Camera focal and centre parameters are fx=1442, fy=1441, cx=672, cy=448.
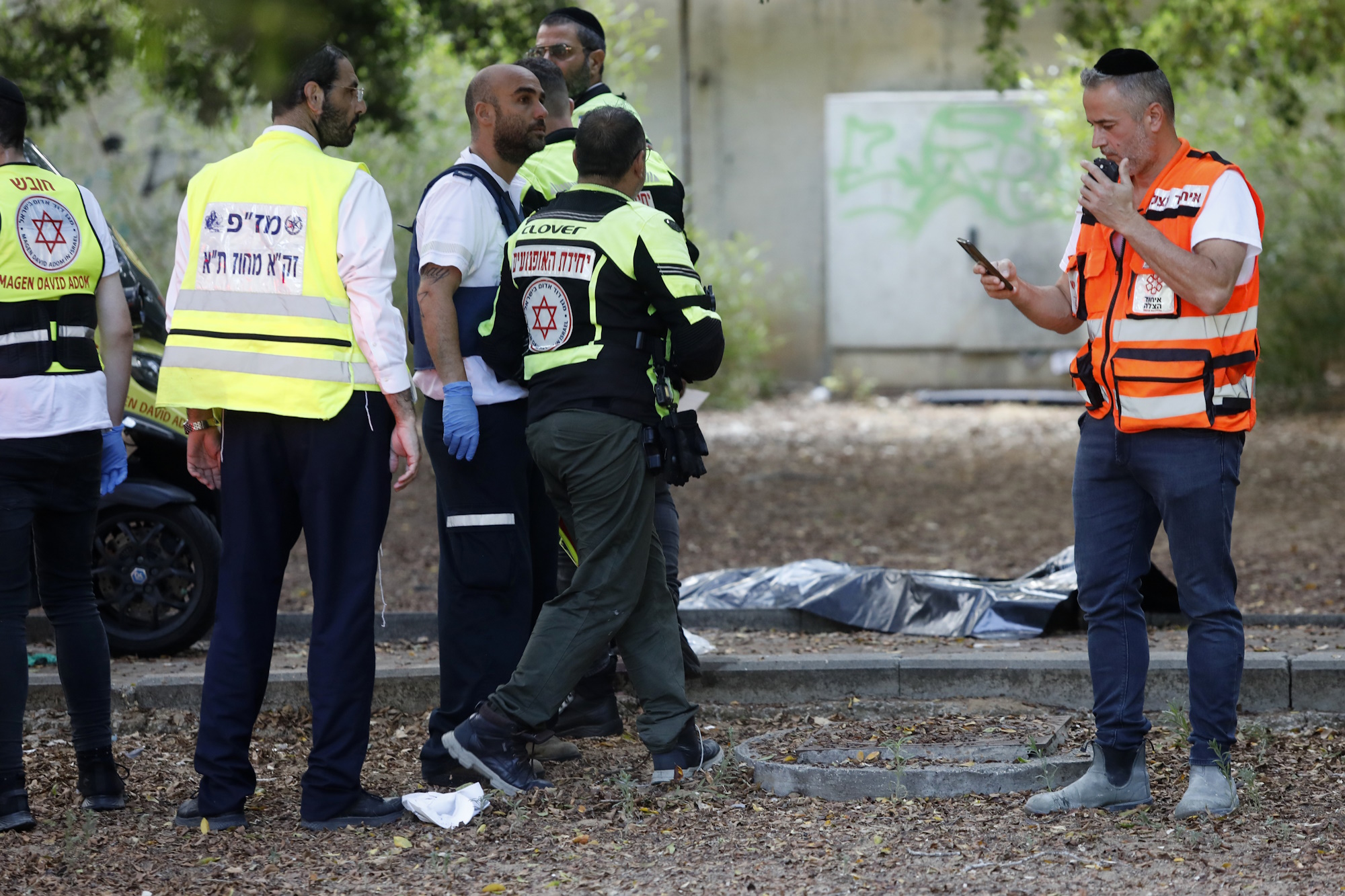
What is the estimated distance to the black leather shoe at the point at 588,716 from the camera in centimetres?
459

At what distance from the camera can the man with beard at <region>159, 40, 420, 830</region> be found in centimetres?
358

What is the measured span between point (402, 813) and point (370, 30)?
609 centimetres

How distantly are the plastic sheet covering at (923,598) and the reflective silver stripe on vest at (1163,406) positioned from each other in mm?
2049

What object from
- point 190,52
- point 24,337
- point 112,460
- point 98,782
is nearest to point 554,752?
point 98,782

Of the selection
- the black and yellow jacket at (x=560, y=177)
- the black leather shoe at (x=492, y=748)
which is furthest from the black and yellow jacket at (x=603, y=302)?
the black leather shoe at (x=492, y=748)

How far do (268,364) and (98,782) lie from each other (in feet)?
4.24

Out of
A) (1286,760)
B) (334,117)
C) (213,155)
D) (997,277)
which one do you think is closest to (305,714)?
(334,117)

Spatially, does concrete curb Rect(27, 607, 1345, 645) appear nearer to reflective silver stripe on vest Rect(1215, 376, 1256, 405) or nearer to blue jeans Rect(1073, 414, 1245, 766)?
blue jeans Rect(1073, 414, 1245, 766)

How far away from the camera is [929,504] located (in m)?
9.80

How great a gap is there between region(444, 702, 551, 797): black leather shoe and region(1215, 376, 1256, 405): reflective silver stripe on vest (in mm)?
1994

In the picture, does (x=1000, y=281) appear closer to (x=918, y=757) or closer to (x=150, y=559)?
(x=918, y=757)

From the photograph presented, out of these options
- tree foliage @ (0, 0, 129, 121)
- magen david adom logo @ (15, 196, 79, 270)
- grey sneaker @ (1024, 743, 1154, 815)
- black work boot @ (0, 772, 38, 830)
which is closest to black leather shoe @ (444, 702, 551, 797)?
black work boot @ (0, 772, 38, 830)

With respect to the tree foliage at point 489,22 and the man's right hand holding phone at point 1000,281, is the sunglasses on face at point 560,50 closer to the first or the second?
the man's right hand holding phone at point 1000,281

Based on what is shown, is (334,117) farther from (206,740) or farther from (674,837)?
(674,837)
